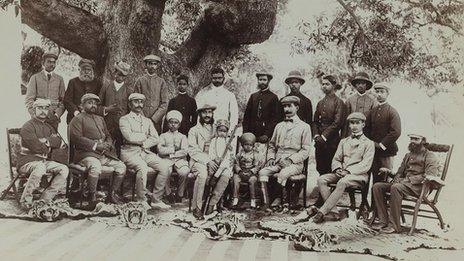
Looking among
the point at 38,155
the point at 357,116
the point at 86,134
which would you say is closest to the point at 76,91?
the point at 86,134

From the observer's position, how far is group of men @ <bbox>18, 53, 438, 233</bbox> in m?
4.69

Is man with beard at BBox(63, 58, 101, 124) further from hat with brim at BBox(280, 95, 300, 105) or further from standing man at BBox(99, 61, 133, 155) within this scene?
hat with brim at BBox(280, 95, 300, 105)

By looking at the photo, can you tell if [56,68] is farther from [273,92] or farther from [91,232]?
[273,92]

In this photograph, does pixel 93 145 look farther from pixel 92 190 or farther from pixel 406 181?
pixel 406 181

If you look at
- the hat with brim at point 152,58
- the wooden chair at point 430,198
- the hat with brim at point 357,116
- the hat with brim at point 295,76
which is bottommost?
the wooden chair at point 430,198

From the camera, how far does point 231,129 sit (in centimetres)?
484

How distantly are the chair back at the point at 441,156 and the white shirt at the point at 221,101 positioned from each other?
59.9 inches

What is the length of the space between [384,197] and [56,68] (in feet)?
9.18

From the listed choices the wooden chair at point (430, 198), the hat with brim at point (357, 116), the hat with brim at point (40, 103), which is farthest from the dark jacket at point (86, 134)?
the wooden chair at point (430, 198)

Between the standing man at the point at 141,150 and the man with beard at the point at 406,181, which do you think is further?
the standing man at the point at 141,150

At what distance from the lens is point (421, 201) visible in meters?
4.61

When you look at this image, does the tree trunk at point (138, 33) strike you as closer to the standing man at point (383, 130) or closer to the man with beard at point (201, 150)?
the man with beard at point (201, 150)

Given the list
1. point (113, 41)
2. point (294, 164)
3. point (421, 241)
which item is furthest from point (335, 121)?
point (113, 41)

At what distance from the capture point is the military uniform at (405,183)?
4.62m
